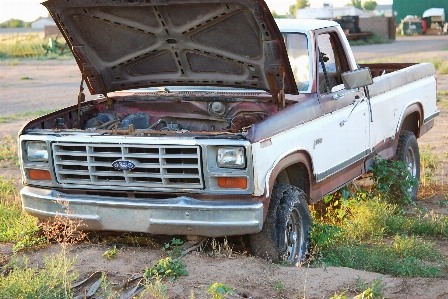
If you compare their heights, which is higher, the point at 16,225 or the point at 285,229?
the point at 285,229

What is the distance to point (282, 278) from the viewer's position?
5996 millimetres

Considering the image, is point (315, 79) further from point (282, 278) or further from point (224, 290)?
point (224, 290)

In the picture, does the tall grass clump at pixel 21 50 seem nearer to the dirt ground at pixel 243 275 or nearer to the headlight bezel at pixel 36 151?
the headlight bezel at pixel 36 151

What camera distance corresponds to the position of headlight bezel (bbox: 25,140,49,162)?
6.70 m

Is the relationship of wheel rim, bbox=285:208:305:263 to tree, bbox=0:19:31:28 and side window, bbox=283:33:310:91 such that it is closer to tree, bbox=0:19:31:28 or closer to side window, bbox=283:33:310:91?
side window, bbox=283:33:310:91

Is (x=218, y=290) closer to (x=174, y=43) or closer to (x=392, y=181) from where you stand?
(x=174, y=43)

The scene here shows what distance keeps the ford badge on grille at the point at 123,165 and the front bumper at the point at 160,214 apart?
0.77 feet

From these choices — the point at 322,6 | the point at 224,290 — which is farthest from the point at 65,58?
the point at 224,290

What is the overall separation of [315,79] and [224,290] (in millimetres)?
2728

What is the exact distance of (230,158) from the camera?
616cm

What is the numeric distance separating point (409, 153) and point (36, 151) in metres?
4.58

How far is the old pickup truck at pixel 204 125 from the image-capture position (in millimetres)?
6223

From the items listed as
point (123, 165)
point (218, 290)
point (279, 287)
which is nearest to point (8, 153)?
point (123, 165)

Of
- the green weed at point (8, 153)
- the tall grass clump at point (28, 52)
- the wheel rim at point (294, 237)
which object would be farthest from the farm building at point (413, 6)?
the wheel rim at point (294, 237)
